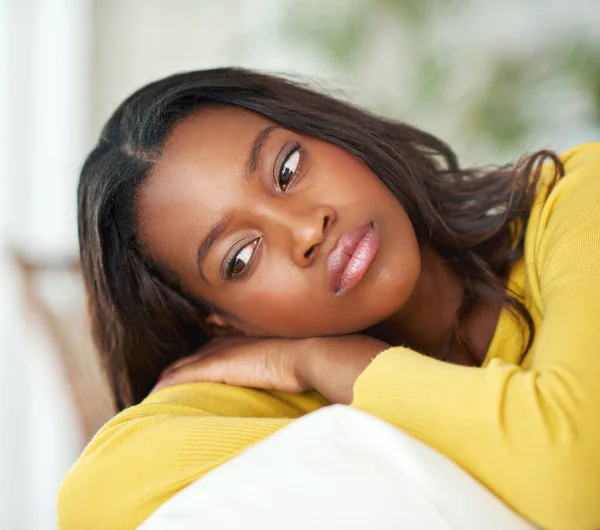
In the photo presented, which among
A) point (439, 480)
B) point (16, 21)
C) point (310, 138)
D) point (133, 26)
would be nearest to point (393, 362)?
point (439, 480)

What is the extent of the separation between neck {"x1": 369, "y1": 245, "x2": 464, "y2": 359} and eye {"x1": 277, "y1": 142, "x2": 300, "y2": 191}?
299mm

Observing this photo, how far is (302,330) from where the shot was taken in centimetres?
124

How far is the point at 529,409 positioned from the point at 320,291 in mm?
433

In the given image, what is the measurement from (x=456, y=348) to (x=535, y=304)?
0.63 ft

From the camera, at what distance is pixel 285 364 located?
4.04 ft

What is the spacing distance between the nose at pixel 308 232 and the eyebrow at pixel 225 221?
110 mm

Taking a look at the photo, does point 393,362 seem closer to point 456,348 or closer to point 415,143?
point 456,348

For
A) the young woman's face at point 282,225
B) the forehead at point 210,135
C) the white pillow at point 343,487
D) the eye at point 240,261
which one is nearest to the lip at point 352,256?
the young woman's face at point 282,225

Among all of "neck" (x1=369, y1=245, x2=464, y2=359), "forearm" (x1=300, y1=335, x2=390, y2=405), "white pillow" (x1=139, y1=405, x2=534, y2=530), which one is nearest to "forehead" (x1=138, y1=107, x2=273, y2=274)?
"forearm" (x1=300, y1=335, x2=390, y2=405)

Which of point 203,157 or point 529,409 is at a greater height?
point 203,157

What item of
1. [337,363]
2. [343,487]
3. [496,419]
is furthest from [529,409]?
[337,363]

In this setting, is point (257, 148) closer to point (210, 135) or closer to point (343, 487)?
point (210, 135)

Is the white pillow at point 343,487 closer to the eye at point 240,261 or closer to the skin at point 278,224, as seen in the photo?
the skin at point 278,224

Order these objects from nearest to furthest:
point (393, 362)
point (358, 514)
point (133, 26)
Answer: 1. point (358, 514)
2. point (393, 362)
3. point (133, 26)
